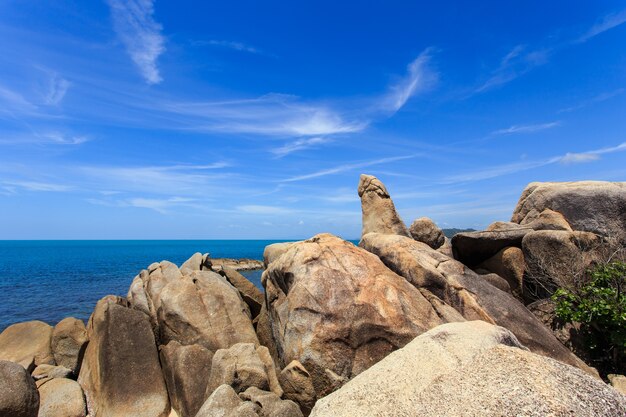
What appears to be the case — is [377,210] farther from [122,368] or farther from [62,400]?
[62,400]

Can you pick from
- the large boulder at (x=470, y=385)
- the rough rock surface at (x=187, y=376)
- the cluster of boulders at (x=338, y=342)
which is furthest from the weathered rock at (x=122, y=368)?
the large boulder at (x=470, y=385)

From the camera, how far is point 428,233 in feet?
79.2

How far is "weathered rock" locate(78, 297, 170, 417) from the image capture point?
46.3 feet

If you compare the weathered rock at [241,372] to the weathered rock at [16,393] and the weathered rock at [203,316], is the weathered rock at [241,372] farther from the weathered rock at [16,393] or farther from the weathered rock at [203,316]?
the weathered rock at [16,393]

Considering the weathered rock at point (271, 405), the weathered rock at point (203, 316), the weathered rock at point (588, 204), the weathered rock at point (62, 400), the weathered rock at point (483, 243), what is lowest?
the weathered rock at point (62, 400)

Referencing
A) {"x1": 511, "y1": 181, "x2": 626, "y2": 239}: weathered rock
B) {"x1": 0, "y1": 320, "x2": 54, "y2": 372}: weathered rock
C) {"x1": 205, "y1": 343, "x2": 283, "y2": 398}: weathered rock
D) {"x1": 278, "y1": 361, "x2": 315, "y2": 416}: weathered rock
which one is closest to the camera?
{"x1": 278, "y1": 361, "x2": 315, "y2": 416}: weathered rock

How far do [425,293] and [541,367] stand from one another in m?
9.00

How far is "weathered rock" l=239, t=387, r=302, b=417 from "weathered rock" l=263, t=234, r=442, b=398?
102 cm

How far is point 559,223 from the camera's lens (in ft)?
65.2

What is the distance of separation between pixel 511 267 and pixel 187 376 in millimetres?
15734

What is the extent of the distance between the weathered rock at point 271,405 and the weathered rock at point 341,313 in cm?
102

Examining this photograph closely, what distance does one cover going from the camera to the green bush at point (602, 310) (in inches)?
541

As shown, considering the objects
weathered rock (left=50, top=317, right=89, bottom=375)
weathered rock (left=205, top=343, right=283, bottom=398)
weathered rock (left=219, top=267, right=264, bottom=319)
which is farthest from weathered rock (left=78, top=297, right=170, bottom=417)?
weathered rock (left=219, top=267, right=264, bottom=319)

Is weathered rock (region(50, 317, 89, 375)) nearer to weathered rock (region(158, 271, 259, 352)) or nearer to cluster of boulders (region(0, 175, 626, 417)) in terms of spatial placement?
cluster of boulders (region(0, 175, 626, 417))
